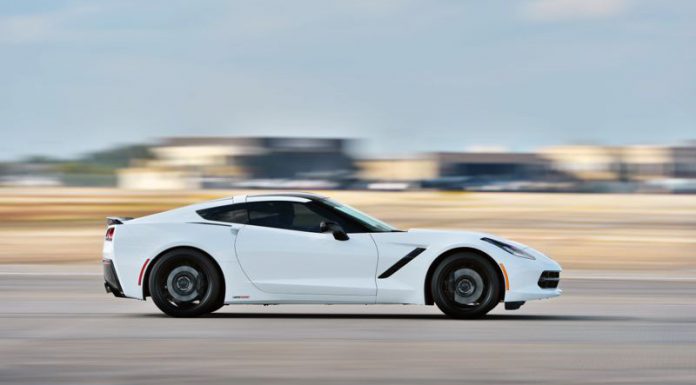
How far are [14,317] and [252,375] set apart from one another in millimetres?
4263

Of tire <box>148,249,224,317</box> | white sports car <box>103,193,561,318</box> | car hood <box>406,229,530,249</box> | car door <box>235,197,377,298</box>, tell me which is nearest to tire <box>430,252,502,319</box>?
white sports car <box>103,193,561,318</box>

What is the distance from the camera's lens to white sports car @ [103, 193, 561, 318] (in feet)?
35.7

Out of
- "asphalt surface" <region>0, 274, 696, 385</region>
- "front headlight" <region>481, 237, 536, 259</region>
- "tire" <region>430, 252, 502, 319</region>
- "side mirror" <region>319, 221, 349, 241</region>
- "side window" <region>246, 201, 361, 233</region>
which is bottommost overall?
"asphalt surface" <region>0, 274, 696, 385</region>

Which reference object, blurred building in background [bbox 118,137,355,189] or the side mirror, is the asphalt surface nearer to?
the side mirror

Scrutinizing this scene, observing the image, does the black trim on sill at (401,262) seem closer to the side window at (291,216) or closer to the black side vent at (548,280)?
the side window at (291,216)

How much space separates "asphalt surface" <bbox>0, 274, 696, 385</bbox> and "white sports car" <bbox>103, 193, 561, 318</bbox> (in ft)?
0.78

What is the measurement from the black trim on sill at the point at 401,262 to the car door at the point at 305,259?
11cm

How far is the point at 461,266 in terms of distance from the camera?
1091cm

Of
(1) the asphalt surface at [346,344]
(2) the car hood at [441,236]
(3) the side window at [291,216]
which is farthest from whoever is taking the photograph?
(3) the side window at [291,216]

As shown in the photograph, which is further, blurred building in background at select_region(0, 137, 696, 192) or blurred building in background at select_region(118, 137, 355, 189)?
blurred building in background at select_region(118, 137, 355, 189)

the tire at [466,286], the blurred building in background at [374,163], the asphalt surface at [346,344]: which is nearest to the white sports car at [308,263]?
the tire at [466,286]

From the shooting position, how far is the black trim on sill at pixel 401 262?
10.9 m

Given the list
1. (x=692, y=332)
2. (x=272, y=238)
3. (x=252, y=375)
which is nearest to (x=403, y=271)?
(x=272, y=238)

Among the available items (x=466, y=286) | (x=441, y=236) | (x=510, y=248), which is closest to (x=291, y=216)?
(x=441, y=236)
